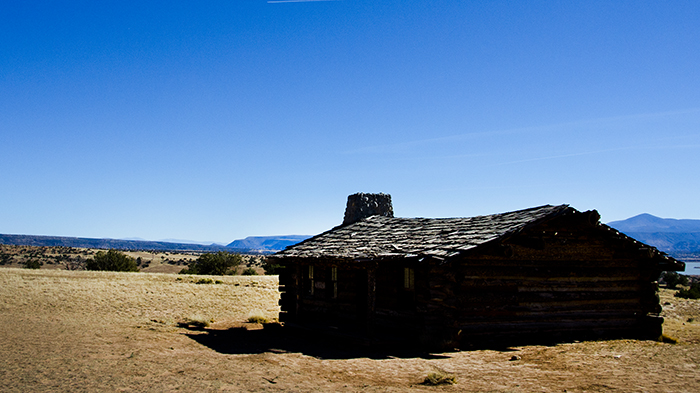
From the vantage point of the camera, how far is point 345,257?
489 inches

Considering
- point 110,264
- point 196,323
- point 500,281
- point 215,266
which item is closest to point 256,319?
point 196,323

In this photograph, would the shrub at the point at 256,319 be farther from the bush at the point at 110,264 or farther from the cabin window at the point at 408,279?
the bush at the point at 110,264

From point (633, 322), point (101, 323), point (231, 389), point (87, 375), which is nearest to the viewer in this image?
point (231, 389)

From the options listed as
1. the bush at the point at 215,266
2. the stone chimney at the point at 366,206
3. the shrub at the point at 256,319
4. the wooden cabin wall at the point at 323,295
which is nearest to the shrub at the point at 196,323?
the shrub at the point at 256,319

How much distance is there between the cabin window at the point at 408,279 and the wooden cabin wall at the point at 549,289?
4.32ft

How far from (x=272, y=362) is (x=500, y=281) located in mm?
5710

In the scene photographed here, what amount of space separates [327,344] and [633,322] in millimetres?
8107

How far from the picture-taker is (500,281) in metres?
12.0

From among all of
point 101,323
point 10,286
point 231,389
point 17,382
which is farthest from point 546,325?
point 10,286

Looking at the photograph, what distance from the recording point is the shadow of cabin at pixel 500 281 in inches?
455

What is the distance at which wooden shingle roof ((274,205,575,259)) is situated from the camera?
11703 mm

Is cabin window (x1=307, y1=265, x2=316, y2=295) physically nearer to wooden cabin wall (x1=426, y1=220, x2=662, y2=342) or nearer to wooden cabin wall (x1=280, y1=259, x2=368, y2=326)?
wooden cabin wall (x1=280, y1=259, x2=368, y2=326)

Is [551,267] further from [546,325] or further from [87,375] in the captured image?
[87,375]

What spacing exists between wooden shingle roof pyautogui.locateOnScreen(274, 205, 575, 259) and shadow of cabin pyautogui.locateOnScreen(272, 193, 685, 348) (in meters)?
0.06
